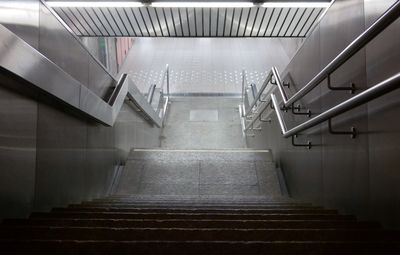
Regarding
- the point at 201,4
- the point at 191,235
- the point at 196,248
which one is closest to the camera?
the point at 196,248

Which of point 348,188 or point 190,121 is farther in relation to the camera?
point 190,121

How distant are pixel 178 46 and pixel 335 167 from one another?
12465 mm

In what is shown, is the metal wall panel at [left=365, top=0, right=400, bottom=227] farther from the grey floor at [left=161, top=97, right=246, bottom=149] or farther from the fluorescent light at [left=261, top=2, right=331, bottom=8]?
the grey floor at [left=161, top=97, right=246, bottom=149]

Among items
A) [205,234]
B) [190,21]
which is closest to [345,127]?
[205,234]

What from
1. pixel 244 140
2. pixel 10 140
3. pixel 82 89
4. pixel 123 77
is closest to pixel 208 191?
pixel 123 77

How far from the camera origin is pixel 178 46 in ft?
48.9

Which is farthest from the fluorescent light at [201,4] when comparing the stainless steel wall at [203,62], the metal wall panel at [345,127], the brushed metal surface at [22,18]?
the stainless steel wall at [203,62]

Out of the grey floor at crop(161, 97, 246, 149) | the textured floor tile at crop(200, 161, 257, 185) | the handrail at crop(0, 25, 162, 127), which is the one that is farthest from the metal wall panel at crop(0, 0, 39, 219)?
the grey floor at crop(161, 97, 246, 149)

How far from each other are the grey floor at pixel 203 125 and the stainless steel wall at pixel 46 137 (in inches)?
170

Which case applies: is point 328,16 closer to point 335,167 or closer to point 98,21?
point 335,167

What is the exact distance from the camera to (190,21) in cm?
557

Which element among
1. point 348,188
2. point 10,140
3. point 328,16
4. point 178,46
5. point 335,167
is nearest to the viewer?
point 10,140

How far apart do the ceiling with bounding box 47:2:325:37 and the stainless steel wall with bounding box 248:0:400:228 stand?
1.70 metres

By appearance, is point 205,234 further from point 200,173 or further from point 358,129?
point 200,173
